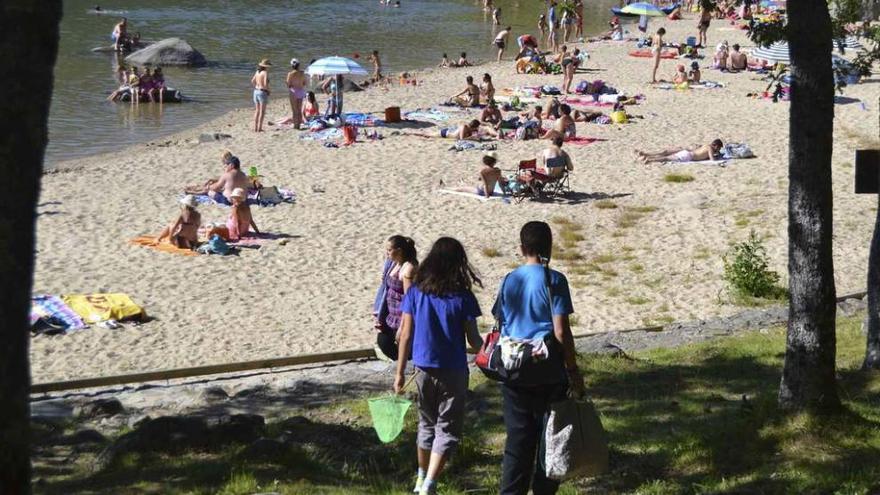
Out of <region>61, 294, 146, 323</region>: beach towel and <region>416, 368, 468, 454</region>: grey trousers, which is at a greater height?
<region>416, 368, 468, 454</region>: grey trousers

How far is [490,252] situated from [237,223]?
10.7ft

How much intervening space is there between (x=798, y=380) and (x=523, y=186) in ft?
36.6

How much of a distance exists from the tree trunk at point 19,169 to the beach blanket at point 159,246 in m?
10.9

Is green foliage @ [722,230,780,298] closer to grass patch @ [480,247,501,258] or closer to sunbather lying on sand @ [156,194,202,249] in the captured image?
grass patch @ [480,247,501,258]

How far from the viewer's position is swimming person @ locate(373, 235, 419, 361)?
747 centimetres

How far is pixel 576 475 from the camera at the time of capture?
5.01 meters

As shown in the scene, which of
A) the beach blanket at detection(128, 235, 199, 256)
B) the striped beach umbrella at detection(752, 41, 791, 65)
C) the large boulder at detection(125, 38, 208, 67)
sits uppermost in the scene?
the striped beach umbrella at detection(752, 41, 791, 65)

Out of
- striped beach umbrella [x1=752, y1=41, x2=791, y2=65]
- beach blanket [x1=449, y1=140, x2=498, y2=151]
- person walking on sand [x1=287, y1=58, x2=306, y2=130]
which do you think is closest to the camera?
beach blanket [x1=449, y1=140, x2=498, y2=151]

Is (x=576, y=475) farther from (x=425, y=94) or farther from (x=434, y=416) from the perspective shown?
(x=425, y=94)

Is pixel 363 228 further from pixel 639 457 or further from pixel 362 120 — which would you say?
pixel 639 457

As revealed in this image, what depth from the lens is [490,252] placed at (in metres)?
14.3

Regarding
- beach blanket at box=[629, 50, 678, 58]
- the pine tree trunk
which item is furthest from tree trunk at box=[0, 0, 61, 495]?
beach blanket at box=[629, 50, 678, 58]

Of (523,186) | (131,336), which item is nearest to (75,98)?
(523,186)

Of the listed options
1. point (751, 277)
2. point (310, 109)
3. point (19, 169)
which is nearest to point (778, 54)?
point (310, 109)
